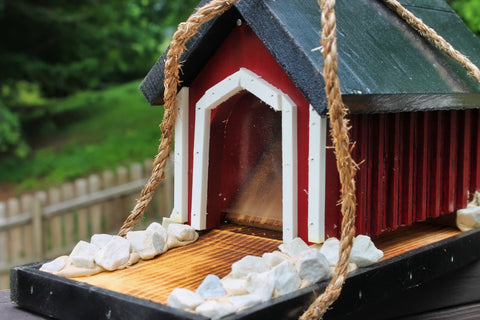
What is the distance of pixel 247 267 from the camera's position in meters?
1.14

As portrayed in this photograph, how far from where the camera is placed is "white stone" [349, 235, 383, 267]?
1205 mm

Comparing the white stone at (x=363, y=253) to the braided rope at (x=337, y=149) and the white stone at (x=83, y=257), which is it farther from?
the white stone at (x=83, y=257)

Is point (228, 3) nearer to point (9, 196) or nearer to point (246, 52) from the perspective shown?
point (246, 52)

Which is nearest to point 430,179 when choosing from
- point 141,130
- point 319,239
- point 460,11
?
point 319,239

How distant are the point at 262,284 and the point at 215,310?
0.12m

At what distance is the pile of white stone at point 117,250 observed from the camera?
4.11ft

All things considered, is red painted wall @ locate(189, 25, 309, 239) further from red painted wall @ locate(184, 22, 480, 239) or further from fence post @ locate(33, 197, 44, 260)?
fence post @ locate(33, 197, 44, 260)

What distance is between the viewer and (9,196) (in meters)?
5.60

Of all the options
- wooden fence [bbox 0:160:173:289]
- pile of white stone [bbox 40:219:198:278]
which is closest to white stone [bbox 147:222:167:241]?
pile of white stone [bbox 40:219:198:278]

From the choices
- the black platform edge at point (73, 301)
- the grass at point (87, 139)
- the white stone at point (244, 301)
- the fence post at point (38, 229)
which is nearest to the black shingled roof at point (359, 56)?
the white stone at point (244, 301)

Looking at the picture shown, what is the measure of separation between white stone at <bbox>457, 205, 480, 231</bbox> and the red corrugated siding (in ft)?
0.10

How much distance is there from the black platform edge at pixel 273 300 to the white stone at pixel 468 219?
0.62 ft

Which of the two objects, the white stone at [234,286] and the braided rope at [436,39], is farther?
the braided rope at [436,39]

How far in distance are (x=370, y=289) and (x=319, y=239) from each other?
0.47 ft
